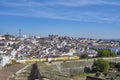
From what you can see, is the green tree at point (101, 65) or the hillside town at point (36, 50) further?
the hillside town at point (36, 50)

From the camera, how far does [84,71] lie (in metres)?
33.4

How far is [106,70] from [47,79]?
82.4 ft

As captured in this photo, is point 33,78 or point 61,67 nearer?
point 33,78

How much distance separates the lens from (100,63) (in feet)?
102

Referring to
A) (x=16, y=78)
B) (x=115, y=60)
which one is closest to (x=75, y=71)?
(x=115, y=60)

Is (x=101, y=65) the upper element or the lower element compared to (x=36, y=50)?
lower

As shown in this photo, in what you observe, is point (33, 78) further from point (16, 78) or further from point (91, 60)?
point (91, 60)

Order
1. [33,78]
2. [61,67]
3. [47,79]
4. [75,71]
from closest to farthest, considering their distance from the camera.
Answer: [47,79]
[33,78]
[61,67]
[75,71]

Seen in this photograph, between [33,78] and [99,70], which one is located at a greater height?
[33,78]

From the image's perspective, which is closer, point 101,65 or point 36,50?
point 101,65

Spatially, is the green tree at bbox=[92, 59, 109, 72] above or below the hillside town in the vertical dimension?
below

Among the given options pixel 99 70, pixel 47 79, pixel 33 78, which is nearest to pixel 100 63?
pixel 99 70

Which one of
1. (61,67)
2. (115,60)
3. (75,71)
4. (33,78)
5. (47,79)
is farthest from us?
(115,60)

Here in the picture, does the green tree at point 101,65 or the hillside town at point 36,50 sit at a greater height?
the hillside town at point 36,50
